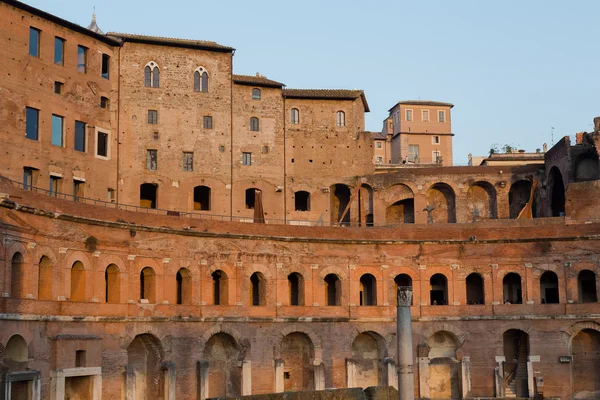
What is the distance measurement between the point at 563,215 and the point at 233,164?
19.0 m

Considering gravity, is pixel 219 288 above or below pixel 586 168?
below

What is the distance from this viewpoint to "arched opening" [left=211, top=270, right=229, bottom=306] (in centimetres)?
4388

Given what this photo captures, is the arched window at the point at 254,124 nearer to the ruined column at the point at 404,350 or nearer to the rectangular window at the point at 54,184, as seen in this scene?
the rectangular window at the point at 54,184

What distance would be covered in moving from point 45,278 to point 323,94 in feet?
81.4

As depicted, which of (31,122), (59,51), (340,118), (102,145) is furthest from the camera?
(340,118)

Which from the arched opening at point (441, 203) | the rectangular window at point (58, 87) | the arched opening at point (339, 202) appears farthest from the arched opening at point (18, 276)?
the arched opening at point (441, 203)

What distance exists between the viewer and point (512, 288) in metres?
49.7

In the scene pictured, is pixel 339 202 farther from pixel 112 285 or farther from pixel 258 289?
pixel 112 285

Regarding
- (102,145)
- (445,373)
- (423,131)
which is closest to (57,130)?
(102,145)

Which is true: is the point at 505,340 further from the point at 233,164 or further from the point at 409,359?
the point at 409,359

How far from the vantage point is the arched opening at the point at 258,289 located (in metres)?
45.1

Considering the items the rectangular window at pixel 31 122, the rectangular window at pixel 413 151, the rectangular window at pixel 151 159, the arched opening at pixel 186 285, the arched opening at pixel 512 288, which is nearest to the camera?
the arched opening at pixel 186 285

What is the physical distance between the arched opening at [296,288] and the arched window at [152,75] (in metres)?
13.3

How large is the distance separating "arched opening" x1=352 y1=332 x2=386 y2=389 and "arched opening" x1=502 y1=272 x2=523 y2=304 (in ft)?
25.0
